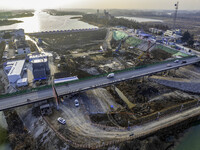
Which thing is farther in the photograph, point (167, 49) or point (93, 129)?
point (167, 49)

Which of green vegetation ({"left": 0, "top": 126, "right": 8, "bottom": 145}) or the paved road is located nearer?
green vegetation ({"left": 0, "top": 126, "right": 8, "bottom": 145})

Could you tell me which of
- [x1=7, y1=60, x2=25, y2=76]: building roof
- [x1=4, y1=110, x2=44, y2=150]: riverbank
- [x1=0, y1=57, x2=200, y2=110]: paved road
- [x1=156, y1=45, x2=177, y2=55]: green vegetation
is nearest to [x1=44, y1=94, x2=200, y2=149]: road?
[x1=4, y1=110, x2=44, y2=150]: riverbank

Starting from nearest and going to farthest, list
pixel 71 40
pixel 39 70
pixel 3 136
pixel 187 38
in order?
pixel 3 136, pixel 39 70, pixel 187 38, pixel 71 40

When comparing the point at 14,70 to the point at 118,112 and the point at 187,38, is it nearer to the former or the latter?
the point at 118,112

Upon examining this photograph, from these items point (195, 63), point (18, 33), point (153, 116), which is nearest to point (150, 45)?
point (195, 63)

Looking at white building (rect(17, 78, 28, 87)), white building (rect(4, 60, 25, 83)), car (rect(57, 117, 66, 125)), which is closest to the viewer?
car (rect(57, 117, 66, 125))

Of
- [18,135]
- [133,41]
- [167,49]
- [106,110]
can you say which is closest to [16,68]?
[18,135]

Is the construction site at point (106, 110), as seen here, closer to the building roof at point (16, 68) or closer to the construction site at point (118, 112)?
the construction site at point (118, 112)

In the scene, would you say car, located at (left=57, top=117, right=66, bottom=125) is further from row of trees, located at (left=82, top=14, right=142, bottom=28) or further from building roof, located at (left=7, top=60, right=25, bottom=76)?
row of trees, located at (left=82, top=14, right=142, bottom=28)

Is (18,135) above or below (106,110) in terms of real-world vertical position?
below
